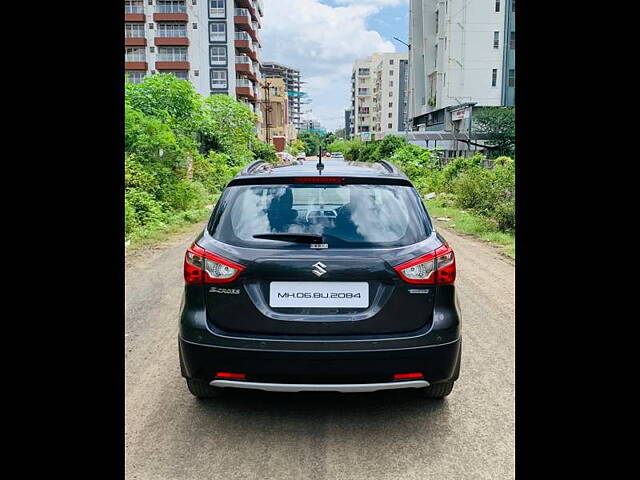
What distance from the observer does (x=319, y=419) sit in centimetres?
367

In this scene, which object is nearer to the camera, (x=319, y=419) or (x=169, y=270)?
(x=319, y=419)

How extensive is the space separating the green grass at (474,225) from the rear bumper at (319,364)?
23.5 feet

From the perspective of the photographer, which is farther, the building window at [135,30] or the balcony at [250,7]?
the balcony at [250,7]

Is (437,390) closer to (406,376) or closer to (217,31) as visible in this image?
(406,376)

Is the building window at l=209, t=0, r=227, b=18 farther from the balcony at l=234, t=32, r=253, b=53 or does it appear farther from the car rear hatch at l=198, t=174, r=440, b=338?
the car rear hatch at l=198, t=174, r=440, b=338

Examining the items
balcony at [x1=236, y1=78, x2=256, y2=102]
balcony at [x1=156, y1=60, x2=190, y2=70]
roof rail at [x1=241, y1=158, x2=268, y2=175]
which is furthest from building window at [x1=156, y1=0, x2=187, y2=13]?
roof rail at [x1=241, y1=158, x2=268, y2=175]

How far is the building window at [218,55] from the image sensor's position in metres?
65.1

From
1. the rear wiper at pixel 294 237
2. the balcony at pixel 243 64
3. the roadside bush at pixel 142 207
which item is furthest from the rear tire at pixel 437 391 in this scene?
the balcony at pixel 243 64

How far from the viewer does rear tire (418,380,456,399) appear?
12.2 ft

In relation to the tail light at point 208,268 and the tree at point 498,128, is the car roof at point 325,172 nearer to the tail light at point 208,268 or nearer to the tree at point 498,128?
the tail light at point 208,268
